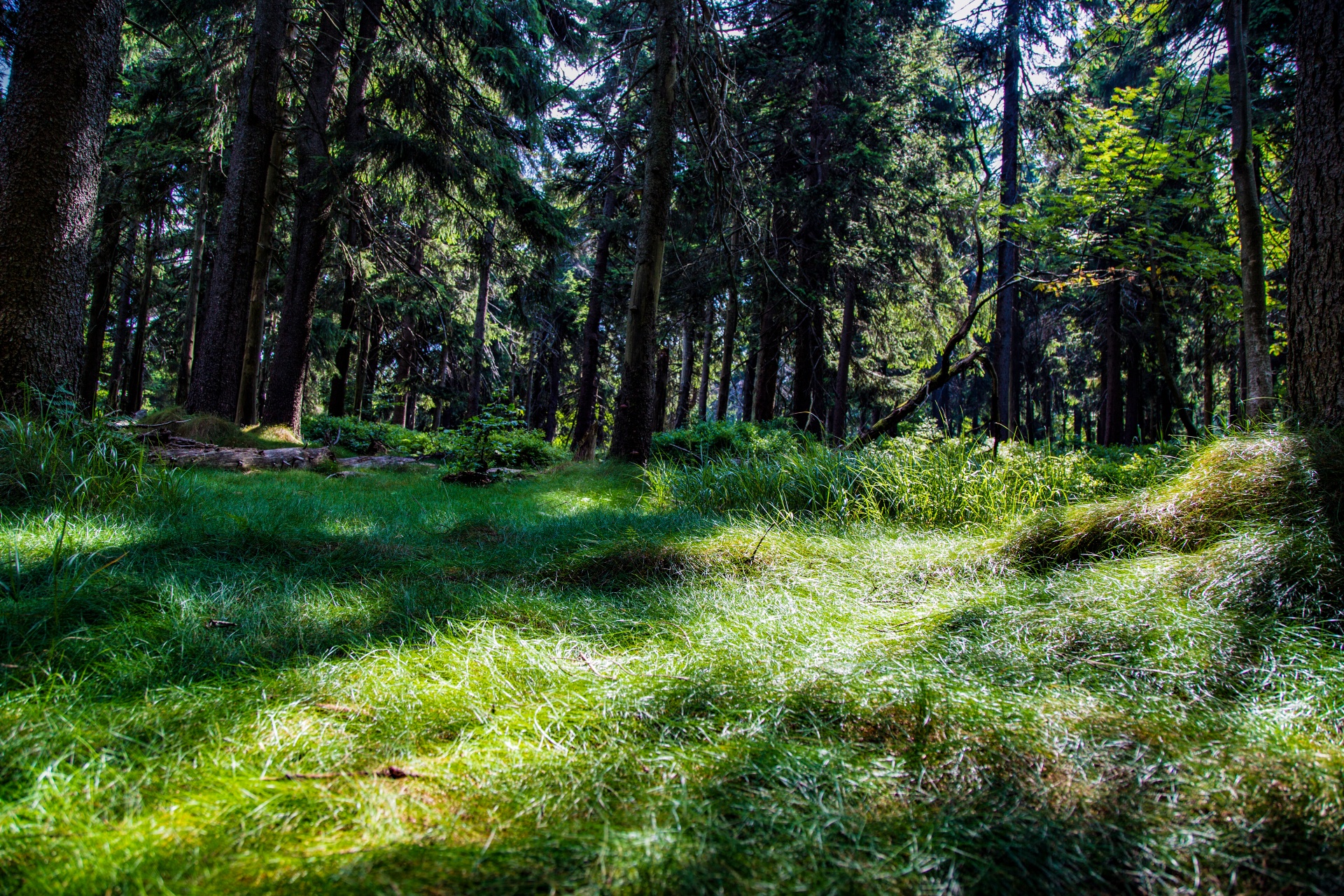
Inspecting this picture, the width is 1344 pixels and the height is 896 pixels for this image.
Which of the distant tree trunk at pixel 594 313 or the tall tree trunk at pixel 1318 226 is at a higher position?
the distant tree trunk at pixel 594 313

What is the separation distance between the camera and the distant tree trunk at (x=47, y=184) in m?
3.96

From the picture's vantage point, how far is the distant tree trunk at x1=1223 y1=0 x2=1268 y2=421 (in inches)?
160

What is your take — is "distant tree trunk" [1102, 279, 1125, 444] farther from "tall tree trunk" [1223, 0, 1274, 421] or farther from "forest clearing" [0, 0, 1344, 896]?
"tall tree trunk" [1223, 0, 1274, 421]

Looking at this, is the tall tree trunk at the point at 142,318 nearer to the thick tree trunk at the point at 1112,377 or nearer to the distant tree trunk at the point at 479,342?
the distant tree trunk at the point at 479,342

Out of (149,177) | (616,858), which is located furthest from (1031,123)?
(149,177)

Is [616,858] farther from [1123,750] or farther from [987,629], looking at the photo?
[987,629]

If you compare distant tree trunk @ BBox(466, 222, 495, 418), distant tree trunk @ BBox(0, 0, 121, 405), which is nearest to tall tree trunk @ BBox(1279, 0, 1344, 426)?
distant tree trunk @ BBox(0, 0, 121, 405)

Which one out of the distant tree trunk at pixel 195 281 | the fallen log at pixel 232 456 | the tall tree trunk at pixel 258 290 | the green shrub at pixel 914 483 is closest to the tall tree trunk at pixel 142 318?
the distant tree trunk at pixel 195 281

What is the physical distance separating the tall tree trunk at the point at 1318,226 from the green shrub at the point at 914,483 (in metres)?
0.77

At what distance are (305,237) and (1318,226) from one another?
1262 centimetres

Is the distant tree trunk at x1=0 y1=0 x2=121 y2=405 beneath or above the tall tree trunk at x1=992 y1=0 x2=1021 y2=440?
beneath

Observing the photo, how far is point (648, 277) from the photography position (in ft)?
25.3

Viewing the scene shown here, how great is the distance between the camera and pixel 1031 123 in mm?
13922

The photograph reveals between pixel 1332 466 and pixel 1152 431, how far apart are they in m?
26.1
